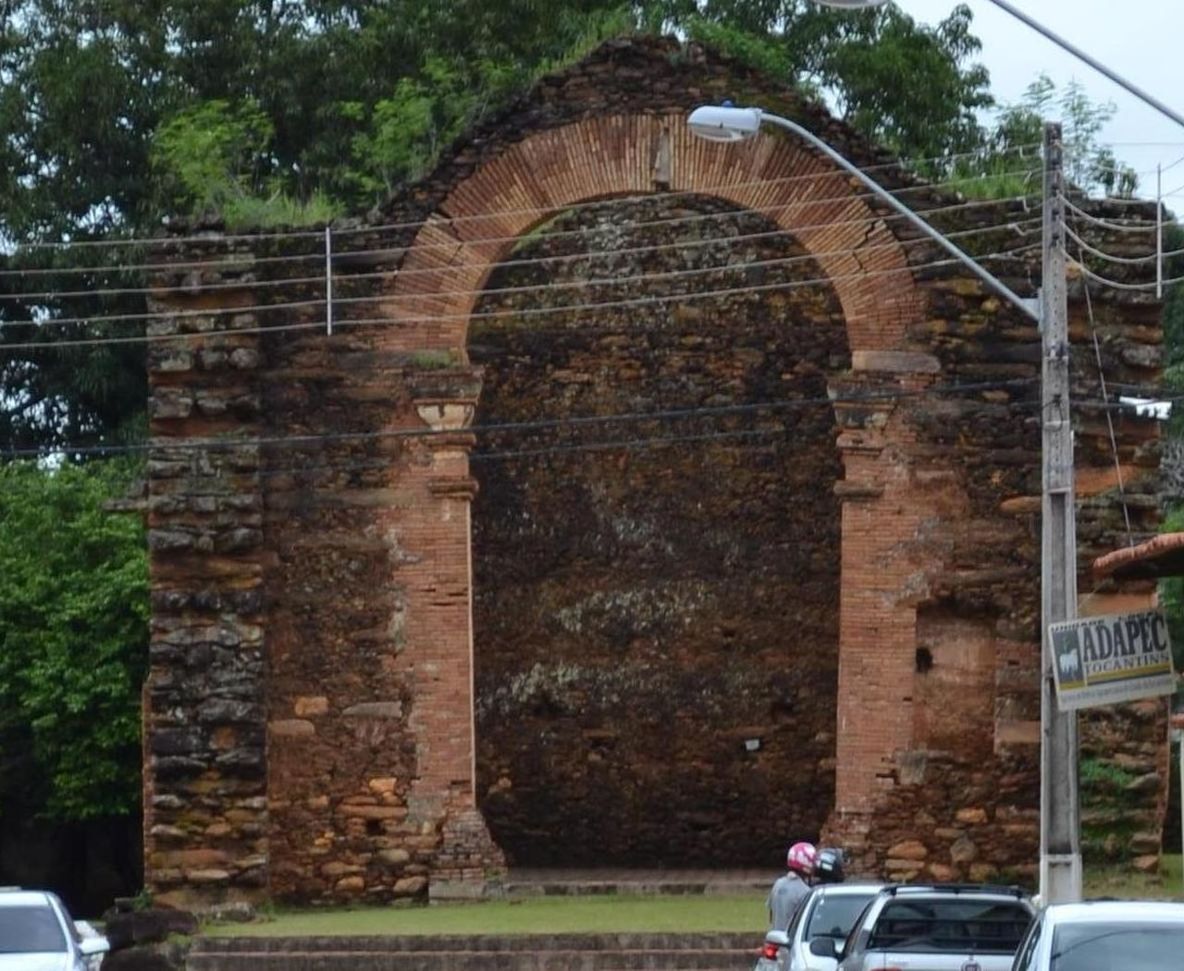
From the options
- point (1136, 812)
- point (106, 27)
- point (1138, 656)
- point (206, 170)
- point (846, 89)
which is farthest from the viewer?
point (106, 27)

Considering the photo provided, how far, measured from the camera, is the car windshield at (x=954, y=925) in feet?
59.8

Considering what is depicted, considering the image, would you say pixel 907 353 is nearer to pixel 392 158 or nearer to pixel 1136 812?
pixel 1136 812

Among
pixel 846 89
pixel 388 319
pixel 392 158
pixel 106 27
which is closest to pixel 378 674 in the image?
pixel 388 319

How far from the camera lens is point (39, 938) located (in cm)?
2011

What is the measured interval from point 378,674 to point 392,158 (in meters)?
8.67

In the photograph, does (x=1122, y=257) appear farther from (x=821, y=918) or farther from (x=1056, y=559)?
(x=821, y=918)

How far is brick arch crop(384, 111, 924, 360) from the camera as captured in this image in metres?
29.3

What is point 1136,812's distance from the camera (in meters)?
28.5

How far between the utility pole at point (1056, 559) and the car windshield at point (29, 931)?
24.0 feet

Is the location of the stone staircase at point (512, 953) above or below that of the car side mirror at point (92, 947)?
below

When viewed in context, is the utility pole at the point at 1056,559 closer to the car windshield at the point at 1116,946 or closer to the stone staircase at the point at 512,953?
the stone staircase at the point at 512,953

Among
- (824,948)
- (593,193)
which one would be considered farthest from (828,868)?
(593,193)

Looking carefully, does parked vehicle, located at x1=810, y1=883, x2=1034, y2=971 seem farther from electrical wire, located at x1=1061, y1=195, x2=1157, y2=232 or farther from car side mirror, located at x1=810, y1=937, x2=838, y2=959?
electrical wire, located at x1=1061, y1=195, x2=1157, y2=232

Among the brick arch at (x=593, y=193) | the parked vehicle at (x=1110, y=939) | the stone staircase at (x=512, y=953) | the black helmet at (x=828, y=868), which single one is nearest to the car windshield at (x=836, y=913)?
the black helmet at (x=828, y=868)
